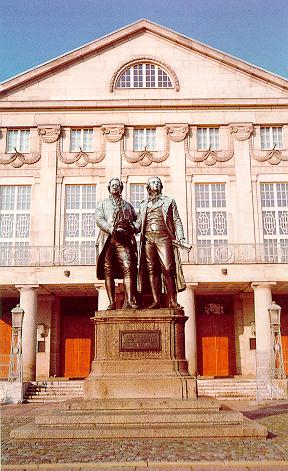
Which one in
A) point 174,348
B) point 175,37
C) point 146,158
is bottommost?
point 174,348

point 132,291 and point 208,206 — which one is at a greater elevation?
point 208,206

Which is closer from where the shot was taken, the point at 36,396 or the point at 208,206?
the point at 36,396

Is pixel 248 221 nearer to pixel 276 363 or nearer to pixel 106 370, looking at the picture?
pixel 276 363

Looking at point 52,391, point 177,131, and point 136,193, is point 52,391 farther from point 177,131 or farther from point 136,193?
point 177,131

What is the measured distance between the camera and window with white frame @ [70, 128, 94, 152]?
90.6ft

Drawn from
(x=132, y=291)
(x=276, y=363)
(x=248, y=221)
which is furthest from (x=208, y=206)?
(x=132, y=291)

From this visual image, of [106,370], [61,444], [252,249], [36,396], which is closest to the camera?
[61,444]

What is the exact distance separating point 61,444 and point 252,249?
739 inches

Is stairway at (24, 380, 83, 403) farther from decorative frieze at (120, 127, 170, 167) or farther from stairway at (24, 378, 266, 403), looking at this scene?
decorative frieze at (120, 127, 170, 167)

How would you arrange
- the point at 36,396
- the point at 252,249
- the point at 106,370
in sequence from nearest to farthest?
the point at 106,370
the point at 36,396
the point at 252,249

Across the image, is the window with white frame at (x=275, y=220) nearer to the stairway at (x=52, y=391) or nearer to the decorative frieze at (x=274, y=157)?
the decorative frieze at (x=274, y=157)

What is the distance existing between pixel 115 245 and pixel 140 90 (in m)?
19.9

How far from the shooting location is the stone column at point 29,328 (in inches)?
909

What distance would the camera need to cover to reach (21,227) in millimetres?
26312
